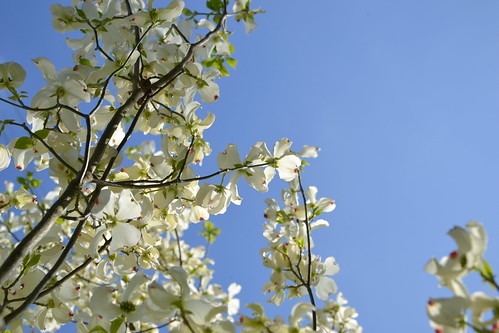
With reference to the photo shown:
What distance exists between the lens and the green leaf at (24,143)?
0.94 metres

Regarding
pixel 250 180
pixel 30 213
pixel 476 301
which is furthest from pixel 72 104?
pixel 30 213

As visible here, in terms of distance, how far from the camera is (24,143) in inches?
37.1

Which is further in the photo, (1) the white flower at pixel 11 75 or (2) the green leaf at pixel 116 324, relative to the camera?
(1) the white flower at pixel 11 75

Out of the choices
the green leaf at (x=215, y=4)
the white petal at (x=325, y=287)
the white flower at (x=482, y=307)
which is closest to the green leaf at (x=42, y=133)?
the green leaf at (x=215, y=4)

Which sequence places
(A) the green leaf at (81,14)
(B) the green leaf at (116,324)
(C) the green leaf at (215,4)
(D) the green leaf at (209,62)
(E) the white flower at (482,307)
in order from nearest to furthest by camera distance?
(E) the white flower at (482,307), (B) the green leaf at (116,324), (A) the green leaf at (81,14), (C) the green leaf at (215,4), (D) the green leaf at (209,62)

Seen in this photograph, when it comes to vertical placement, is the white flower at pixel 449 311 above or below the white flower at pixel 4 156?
below

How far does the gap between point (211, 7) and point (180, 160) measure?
1.72ft

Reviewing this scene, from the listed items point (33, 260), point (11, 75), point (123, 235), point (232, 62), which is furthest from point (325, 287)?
point (11, 75)

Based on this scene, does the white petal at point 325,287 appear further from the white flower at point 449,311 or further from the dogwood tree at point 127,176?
the white flower at point 449,311

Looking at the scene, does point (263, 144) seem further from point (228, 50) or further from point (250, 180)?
point (228, 50)

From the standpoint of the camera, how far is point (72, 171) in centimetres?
93

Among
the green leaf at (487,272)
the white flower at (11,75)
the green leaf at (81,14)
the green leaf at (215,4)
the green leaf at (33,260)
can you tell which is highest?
the green leaf at (215,4)

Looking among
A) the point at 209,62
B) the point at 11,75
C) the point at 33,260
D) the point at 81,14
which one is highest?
the point at 209,62

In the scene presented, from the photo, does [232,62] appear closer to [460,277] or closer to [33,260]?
[33,260]
